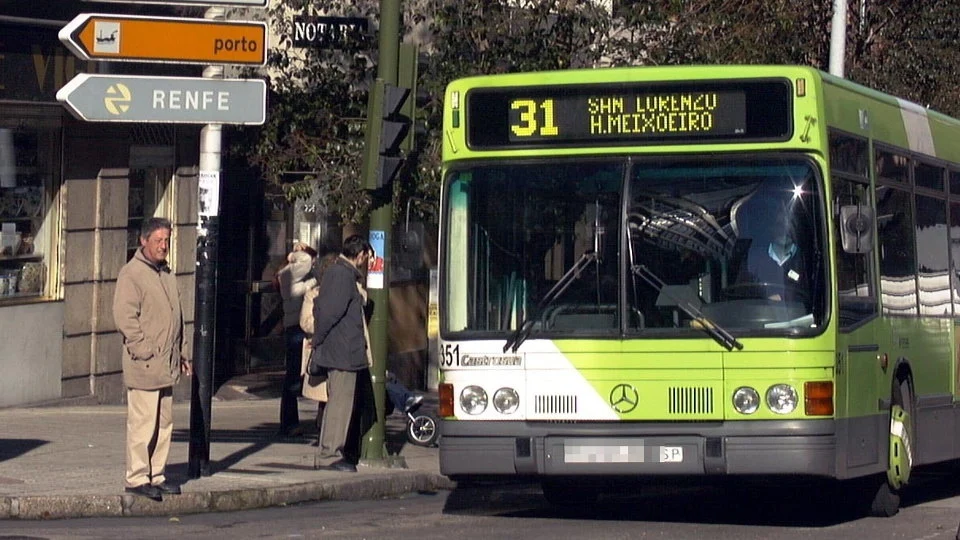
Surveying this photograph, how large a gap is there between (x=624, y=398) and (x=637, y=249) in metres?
0.87

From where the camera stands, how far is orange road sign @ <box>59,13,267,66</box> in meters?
11.4

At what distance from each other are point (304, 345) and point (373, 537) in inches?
207

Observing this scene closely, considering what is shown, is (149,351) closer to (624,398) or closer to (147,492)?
(147,492)

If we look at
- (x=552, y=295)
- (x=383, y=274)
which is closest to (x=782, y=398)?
(x=552, y=295)

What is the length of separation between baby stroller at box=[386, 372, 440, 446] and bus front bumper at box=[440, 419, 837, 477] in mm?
5149

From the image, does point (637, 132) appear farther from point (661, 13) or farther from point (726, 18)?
point (726, 18)

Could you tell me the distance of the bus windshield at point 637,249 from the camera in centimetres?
1009

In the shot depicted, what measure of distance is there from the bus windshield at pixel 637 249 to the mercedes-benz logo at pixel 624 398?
1.08 ft

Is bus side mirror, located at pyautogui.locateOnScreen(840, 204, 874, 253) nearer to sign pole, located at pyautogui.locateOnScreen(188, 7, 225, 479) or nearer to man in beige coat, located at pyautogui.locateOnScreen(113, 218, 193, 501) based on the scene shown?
man in beige coat, located at pyautogui.locateOnScreen(113, 218, 193, 501)

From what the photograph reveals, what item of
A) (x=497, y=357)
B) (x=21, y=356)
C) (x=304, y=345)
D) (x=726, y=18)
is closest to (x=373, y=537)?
(x=497, y=357)

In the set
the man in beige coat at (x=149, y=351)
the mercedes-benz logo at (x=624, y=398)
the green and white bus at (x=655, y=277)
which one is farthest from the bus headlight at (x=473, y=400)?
the man in beige coat at (x=149, y=351)

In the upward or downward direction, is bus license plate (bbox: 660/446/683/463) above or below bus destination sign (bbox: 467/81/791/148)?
below

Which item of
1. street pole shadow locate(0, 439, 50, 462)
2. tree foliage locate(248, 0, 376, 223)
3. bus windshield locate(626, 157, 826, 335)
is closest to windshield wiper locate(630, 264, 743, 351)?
bus windshield locate(626, 157, 826, 335)

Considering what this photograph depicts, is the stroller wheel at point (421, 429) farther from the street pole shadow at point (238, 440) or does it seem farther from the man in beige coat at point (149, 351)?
the man in beige coat at point (149, 351)
